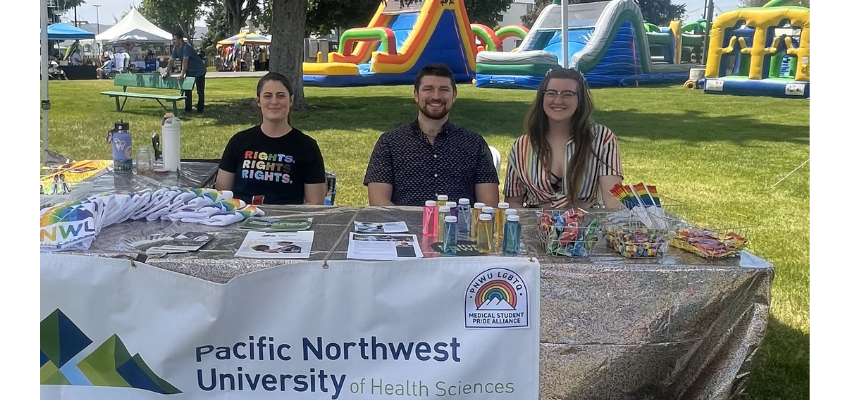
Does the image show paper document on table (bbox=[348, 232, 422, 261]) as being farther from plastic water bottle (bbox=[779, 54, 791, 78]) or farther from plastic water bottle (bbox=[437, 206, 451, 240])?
plastic water bottle (bbox=[779, 54, 791, 78])

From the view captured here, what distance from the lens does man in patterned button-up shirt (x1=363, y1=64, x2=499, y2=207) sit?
377 cm

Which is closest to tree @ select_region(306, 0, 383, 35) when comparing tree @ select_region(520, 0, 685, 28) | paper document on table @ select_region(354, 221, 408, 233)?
paper document on table @ select_region(354, 221, 408, 233)

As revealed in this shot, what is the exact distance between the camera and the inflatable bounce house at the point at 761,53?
18484mm

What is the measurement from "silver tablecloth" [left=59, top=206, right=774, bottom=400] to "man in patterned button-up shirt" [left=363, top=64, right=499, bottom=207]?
A: 1200mm

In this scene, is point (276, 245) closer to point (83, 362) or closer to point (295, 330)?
point (295, 330)

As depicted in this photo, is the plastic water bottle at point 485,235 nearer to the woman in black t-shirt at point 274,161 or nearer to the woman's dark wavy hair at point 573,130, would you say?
the woman's dark wavy hair at point 573,130

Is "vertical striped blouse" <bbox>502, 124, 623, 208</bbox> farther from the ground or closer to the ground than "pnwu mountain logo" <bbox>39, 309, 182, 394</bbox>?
farther from the ground

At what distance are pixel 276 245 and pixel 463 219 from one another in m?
0.70

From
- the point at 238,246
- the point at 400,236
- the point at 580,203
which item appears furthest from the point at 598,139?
the point at 238,246

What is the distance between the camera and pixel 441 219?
2721 millimetres

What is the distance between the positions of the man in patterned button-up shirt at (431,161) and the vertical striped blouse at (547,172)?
0.13m

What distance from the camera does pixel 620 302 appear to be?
249cm

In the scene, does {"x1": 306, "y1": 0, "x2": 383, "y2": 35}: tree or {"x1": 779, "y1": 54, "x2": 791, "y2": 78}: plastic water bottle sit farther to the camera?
{"x1": 306, "y1": 0, "x2": 383, "y2": 35}: tree

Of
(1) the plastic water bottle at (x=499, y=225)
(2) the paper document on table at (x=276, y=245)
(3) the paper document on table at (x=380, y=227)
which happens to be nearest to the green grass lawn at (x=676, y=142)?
(1) the plastic water bottle at (x=499, y=225)
